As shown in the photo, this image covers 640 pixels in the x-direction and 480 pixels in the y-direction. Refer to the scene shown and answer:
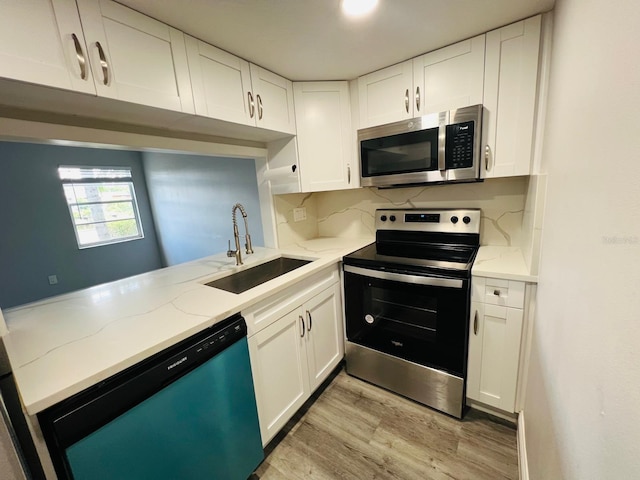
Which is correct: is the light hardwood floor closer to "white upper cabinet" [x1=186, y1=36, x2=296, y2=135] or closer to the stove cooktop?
the stove cooktop

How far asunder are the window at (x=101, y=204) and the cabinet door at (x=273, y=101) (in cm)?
433

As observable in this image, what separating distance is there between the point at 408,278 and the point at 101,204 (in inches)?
210

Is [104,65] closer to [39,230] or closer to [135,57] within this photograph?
[135,57]

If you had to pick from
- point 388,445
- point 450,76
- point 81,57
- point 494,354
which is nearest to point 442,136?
point 450,76

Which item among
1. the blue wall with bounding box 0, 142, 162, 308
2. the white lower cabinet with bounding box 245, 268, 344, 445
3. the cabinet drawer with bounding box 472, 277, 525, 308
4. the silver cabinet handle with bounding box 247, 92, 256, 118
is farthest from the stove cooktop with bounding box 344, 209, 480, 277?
the blue wall with bounding box 0, 142, 162, 308

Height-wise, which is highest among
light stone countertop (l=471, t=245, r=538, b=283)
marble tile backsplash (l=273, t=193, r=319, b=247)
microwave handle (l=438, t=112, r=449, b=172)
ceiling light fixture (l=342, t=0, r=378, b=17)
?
ceiling light fixture (l=342, t=0, r=378, b=17)

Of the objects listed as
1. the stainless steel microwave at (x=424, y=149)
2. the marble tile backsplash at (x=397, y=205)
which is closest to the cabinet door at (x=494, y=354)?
the marble tile backsplash at (x=397, y=205)

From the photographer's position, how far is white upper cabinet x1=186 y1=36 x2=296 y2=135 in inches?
50.9

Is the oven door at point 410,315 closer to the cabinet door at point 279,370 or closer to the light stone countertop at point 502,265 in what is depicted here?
the light stone countertop at point 502,265

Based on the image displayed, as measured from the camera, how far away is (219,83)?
4.52ft

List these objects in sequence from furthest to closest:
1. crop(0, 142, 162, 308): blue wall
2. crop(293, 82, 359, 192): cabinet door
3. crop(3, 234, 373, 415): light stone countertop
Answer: crop(0, 142, 162, 308): blue wall
crop(293, 82, 359, 192): cabinet door
crop(3, 234, 373, 415): light stone countertop

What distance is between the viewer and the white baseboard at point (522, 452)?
3.82 ft

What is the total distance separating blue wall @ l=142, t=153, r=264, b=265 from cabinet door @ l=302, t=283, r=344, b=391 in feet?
2.94

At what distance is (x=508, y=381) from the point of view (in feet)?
4.65
